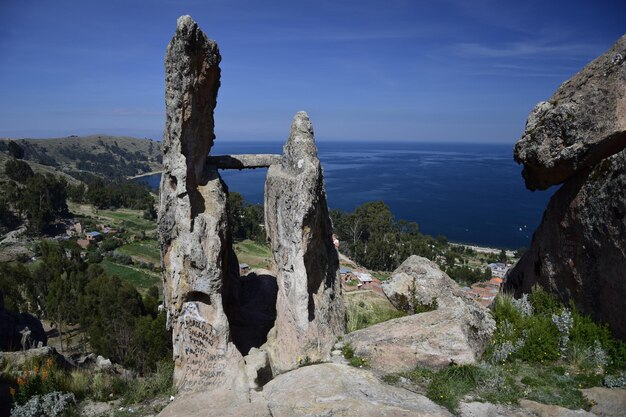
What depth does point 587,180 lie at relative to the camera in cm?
864

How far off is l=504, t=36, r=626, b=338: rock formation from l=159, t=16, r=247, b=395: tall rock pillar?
288 inches

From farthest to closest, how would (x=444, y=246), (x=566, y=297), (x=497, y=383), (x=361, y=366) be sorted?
(x=444, y=246)
(x=566, y=297)
(x=361, y=366)
(x=497, y=383)

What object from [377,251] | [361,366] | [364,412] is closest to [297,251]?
[361,366]

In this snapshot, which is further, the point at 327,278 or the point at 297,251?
the point at 327,278

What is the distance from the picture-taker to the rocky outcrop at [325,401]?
646 centimetres

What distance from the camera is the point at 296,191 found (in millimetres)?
9398

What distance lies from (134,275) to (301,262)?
47679mm

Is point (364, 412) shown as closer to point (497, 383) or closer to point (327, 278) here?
point (497, 383)

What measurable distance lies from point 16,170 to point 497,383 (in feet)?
316

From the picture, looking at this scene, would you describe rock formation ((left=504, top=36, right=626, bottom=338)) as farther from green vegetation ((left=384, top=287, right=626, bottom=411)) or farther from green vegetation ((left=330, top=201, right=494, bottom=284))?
green vegetation ((left=330, top=201, right=494, bottom=284))

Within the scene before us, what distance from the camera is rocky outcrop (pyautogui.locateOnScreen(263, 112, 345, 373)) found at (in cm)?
927

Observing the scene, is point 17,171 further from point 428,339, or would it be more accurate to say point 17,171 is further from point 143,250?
point 428,339

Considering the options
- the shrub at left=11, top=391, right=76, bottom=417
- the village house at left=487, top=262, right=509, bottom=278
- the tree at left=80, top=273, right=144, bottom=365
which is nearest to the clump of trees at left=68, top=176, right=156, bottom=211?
the tree at left=80, top=273, right=144, bottom=365

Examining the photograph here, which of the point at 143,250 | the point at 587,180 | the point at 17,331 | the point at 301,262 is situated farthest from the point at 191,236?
the point at 143,250
